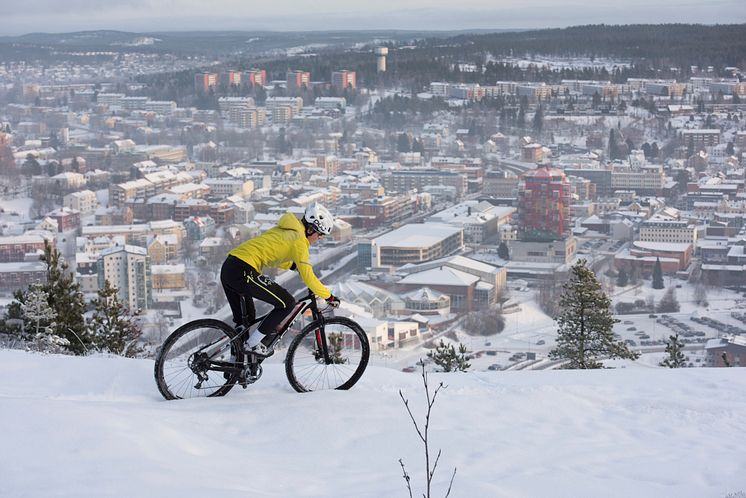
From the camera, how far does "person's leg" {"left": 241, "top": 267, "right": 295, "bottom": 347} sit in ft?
7.89

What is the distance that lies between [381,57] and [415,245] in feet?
85.4

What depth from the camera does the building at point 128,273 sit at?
1808 cm

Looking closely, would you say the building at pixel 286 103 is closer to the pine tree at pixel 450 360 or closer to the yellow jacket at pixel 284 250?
the pine tree at pixel 450 360

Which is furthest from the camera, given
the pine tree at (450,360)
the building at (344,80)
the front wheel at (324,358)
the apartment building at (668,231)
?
the building at (344,80)

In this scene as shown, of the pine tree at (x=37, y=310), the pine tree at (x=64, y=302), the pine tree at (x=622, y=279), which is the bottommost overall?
the pine tree at (x=622, y=279)

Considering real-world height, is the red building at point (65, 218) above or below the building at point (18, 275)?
below

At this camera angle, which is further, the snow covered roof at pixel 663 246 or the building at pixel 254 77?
Result: the building at pixel 254 77

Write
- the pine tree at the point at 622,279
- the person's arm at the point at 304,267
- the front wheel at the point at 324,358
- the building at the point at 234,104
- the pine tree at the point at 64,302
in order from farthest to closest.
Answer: the building at the point at 234,104
the pine tree at the point at 622,279
the pine tree at the point at 64,302
the front wheel at the point at 324,358
the person's arm at the point at 304,267

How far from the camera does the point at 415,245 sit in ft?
68.6

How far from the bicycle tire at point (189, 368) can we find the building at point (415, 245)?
17660mm

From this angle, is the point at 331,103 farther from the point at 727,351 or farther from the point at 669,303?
the point at 727,351

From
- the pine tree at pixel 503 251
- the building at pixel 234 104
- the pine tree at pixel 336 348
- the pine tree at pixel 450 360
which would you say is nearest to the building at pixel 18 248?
the pine tree at pixel 503 251

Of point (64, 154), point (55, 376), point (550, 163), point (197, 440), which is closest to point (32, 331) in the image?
point (55, 376)

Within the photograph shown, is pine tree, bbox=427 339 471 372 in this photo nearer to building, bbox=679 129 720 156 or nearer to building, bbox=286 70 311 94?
building, bbox=679 129 720 156
